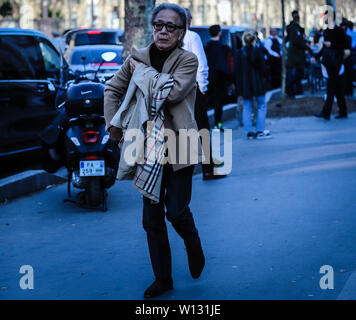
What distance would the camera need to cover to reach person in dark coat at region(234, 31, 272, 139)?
521 inches

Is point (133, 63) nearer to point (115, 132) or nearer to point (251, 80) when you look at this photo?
point (115, 132)

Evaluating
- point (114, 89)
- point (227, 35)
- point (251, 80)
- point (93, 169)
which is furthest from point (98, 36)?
point (114, 89)

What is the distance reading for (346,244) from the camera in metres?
6.21

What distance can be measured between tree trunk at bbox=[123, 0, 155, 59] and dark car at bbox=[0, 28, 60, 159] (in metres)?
1.08

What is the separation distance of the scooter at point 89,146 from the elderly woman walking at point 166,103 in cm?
263

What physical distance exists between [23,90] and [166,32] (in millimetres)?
5955

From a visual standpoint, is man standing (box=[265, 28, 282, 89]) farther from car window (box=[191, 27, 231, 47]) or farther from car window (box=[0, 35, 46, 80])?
car window (box=[0, 35, 46, 80])

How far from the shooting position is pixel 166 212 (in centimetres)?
511

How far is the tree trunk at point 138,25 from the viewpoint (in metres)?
11.3

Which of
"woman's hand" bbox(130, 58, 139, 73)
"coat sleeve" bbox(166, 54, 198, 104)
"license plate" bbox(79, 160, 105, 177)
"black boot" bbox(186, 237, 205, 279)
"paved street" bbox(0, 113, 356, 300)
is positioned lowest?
"paved street" bbox(0, 113, 356, 300)

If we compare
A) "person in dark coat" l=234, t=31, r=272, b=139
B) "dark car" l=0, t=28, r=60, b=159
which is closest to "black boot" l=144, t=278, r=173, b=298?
"dark car" l=0, t=28, r=60, b=159

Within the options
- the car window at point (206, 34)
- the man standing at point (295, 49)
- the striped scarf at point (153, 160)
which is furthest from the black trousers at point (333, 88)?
the striped scarf at point (153, 160)
